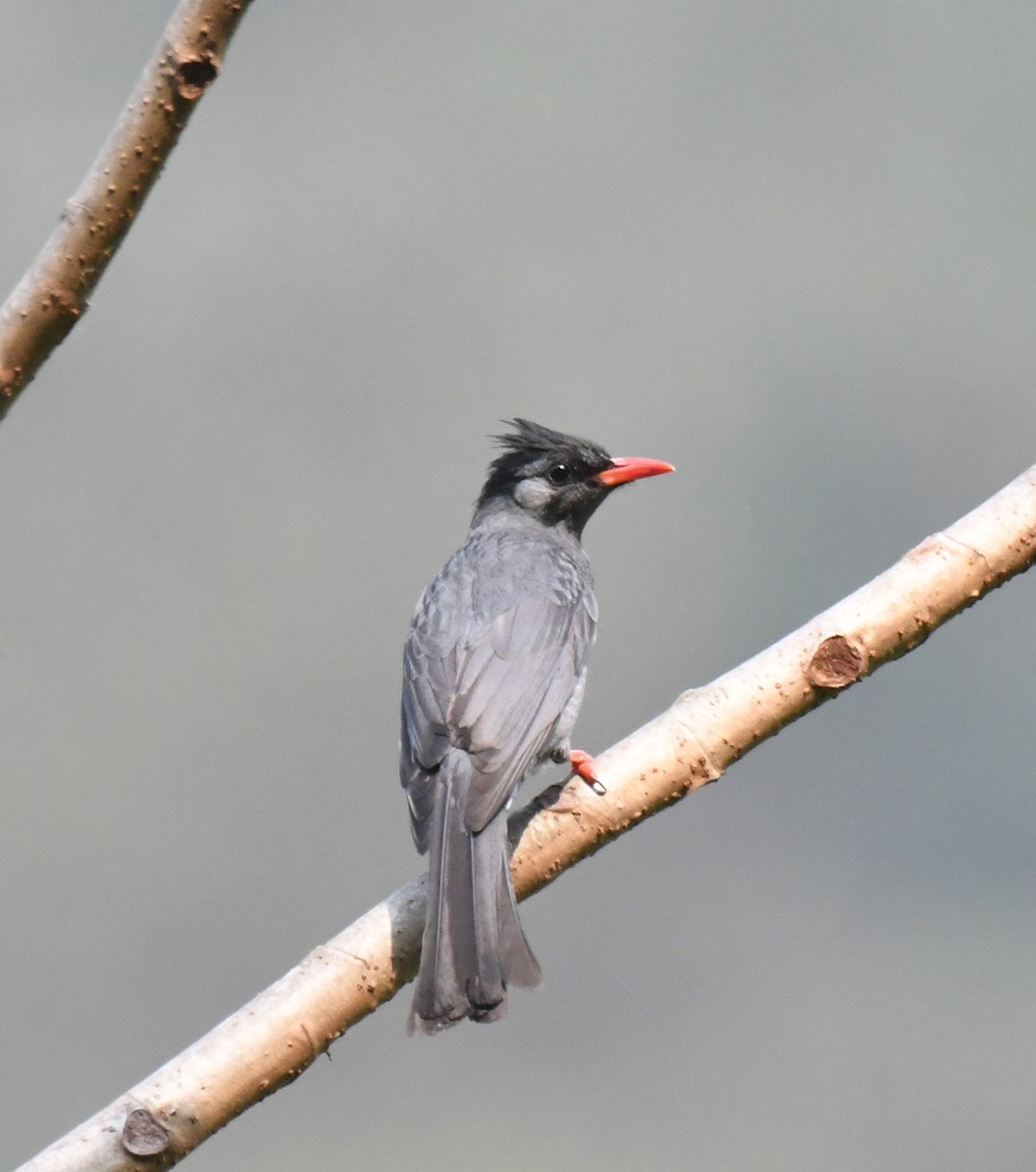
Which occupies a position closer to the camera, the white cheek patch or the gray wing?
the gray wing

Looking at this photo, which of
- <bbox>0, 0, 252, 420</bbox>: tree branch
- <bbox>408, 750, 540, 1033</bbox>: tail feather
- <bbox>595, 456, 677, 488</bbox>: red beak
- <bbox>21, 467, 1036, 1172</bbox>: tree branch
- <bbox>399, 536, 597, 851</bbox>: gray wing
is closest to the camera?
<bbox>0, 0, 252, 420</bbox>: tree branch

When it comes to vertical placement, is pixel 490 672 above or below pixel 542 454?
below

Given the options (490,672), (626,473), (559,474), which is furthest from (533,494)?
(490,672)

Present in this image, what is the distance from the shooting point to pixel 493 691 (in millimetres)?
4500

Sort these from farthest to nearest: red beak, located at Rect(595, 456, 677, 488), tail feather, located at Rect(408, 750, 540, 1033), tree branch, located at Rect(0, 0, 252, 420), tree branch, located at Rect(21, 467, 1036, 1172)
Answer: red beak, located at Rect(595, 456, 677, 488) < tail feather, located at Rect(408, 750, 540, 1033) < tree branch, located at Rect(21, 467, 1036, 1172) < tree branch, located at Rect(0, 0, 252, 420)

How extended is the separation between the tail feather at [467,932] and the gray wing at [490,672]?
0.21ft

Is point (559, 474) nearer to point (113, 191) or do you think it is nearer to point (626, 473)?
point (626, 473)

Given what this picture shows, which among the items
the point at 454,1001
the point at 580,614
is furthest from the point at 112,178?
the point at 580,614

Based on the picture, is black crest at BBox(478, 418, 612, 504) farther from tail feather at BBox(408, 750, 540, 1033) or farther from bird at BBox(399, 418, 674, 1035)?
tail feather at BBox(408, 750, 540, 1033)

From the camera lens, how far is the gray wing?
4.23 m

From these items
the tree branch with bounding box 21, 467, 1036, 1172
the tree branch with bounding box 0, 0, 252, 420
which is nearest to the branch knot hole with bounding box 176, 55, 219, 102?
the tree branch with bounding box 0, 0, 252, 420

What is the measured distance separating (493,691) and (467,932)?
1.04m

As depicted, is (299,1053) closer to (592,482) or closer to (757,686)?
(757,686)

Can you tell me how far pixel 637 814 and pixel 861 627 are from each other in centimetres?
70
